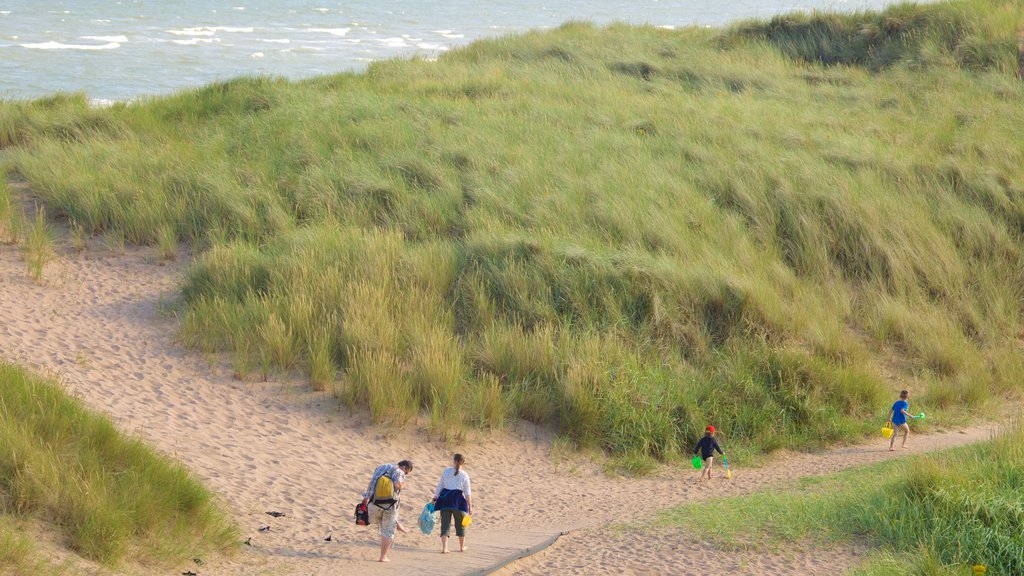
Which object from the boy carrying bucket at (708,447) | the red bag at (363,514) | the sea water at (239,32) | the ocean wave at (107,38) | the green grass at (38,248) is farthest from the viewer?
the ocean wave at (107,38)

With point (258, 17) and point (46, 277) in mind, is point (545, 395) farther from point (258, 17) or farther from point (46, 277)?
point (258, 17)

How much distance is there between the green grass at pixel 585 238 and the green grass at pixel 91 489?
130 inches

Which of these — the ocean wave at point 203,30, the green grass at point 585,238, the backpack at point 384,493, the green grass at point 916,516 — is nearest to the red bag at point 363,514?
the backpack at point 384,493

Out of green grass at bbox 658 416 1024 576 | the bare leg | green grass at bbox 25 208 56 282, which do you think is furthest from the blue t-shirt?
green grass at bbox 25 208 56 282

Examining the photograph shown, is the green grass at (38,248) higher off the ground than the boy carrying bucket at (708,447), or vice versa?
the green grass at (38,248)

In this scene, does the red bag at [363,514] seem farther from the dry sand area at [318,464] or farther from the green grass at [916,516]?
the green grass at [916,516]

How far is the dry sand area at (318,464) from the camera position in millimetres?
7719

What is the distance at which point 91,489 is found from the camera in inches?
287

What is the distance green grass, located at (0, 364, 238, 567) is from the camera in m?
7.08

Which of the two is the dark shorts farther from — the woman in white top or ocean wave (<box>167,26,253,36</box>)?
ocean wave (<box>167,26,253,36</box>)

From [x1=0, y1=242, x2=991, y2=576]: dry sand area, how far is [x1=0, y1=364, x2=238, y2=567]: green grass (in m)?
0.39

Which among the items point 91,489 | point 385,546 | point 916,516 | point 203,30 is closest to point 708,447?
point 916,516

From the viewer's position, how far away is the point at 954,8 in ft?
84.0

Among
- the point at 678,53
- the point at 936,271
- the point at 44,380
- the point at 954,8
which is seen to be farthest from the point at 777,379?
the point at 954,8
